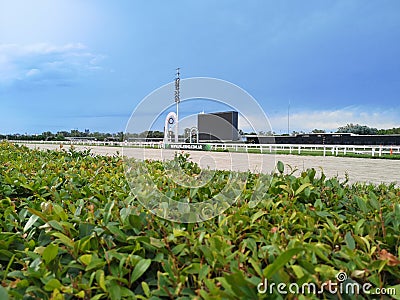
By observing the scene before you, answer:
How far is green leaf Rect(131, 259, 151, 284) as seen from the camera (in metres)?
0.98

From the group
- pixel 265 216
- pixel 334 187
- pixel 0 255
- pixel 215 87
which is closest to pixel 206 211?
pixel 265 216

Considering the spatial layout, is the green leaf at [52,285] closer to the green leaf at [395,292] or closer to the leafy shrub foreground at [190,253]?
the leafy shrub foreground at [190,253]

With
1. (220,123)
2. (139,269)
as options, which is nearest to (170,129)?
(220,123)

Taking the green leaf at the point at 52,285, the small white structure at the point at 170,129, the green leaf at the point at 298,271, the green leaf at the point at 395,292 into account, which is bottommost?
the green leaf at the point at 395,292

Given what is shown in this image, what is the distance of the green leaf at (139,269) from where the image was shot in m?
0.98

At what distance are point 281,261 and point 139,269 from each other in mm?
422

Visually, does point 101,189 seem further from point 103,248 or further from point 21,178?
point 103,248

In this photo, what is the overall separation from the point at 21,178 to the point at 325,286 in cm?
199

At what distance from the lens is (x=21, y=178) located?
220 cm

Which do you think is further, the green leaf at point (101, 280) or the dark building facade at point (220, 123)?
the dark building facade at point (220, 123)

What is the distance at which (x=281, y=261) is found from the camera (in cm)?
83

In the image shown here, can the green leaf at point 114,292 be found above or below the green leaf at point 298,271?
below

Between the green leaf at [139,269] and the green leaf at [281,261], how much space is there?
35 centimetres

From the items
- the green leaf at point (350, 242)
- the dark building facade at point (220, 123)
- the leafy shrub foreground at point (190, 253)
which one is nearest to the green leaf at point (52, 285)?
the leafy shrub foreground at point (190, 253)
